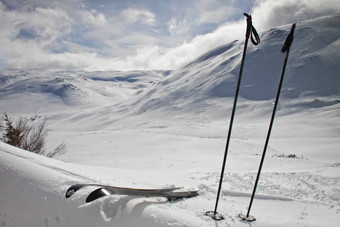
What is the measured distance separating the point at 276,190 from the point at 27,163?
495 centimetres

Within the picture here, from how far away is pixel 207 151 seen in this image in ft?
62.8

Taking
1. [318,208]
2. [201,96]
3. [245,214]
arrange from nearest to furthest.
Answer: [245,214] < [318,208] < [201,96]

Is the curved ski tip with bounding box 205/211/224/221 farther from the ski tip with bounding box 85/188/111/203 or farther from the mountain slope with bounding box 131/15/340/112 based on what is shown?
the mountain slope with bounding box 131/15/340/112

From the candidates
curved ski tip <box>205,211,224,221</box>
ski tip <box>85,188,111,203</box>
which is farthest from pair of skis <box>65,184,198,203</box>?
curved ski tip <box>205,211,224,221</box>

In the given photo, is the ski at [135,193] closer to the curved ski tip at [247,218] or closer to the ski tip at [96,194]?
the ski tip at [96,194]

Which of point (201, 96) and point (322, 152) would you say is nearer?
point (322, 152)

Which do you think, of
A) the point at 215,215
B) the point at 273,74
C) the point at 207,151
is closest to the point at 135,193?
the point at 215,215

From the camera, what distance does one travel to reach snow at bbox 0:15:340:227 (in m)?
3.29

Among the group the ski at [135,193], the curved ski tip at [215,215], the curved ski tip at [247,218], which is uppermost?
the ski at [135,193]

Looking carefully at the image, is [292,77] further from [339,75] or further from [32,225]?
[32,225]

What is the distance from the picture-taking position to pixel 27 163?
12.4 ft

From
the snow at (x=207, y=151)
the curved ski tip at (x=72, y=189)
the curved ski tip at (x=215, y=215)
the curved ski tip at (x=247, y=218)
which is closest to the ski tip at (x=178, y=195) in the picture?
the snow at (x=207, y=151)

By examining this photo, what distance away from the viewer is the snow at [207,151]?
10.8 ft

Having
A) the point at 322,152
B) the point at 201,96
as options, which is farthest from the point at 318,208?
the point at 201,96
